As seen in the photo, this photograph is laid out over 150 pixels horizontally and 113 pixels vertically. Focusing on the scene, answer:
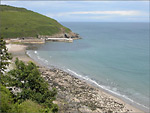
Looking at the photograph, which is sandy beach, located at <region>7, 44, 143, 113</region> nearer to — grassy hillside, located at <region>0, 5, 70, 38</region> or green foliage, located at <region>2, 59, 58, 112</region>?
green foliage, located at <region>2, 59, 58, 112</region>

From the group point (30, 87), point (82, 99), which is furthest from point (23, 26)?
point (30, 87)

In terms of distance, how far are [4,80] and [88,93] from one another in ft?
55.9

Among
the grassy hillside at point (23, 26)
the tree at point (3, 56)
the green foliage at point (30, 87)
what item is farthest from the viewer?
the grassy hillside at point (23, 26)

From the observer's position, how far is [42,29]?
356ft

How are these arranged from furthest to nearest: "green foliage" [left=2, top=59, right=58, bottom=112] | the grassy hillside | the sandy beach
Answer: the grassy hillside
the sandy beach
"green foliage" [left=2, top=59, right=58, bottom=112]

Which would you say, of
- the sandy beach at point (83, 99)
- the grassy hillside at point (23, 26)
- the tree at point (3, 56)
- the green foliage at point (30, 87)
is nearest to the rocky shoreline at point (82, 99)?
the sandy beach at point (83, 99)

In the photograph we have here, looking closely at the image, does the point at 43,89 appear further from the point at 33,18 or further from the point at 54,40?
the point at 33,18

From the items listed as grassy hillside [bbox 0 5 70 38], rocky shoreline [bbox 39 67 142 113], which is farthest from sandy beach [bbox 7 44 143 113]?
grassy hillside [bbox 0 5 70 38]

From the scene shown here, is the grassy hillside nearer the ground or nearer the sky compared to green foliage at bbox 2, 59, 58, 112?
nearer the sky

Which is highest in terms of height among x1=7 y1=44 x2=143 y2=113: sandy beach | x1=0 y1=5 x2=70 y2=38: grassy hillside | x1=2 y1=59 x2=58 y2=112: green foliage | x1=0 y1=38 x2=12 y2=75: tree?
x1=0 y1=5 x2=70 y2=38: grassy hillside

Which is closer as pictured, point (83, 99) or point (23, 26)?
point (83, 99)

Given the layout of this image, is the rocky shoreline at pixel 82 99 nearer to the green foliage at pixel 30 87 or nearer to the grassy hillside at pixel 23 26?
the green foliage at pixel 30 87

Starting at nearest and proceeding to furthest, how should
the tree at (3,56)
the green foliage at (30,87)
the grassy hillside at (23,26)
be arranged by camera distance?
the green foliage at (30,87), the tree at (3,56), the grassy hillside at (23,26)

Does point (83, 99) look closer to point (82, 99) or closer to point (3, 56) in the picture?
point (82, 99)
